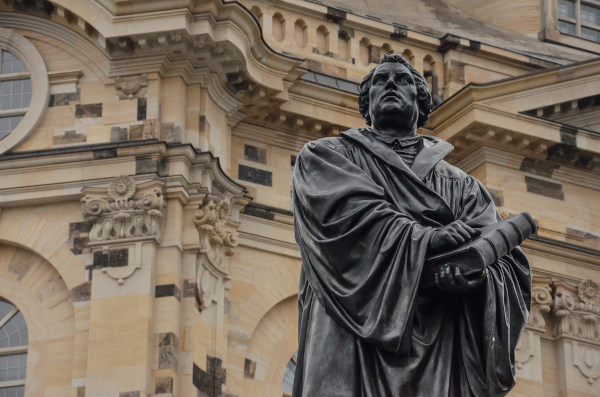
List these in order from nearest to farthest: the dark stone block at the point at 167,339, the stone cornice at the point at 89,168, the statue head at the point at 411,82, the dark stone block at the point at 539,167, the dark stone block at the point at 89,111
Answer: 1. the statue head at the point at 411,82
2. the dark stone block at the point at 167,339
3. the stone cornice at the point at 89,168
4. the dark stone block at the point at 89,111
5. the dark stone block at the point at 539,167

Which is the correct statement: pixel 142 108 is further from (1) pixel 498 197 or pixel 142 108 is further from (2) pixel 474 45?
(2) pixel 474 45

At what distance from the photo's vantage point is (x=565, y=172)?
29.9 metres

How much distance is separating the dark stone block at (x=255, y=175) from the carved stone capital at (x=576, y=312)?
482cm

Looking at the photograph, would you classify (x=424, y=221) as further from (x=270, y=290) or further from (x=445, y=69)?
(x=445, y=69)

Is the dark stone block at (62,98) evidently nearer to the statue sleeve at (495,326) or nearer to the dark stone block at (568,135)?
the dark stone block at (568,135)

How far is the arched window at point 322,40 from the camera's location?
30531mm

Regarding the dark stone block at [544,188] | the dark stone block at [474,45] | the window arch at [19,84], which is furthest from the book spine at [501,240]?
the dark stone block at [474,45]

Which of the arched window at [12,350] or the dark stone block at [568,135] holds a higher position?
the dark stone block at [568,135]

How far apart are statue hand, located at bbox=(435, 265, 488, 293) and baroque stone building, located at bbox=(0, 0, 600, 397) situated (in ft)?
56.2

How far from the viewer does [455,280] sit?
6.81 metres

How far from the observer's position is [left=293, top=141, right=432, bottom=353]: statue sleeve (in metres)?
6.86

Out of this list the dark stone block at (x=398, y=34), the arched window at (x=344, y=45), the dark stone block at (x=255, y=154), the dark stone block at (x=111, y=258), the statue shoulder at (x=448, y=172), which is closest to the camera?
the statue shoulder at (x=448, y=172)

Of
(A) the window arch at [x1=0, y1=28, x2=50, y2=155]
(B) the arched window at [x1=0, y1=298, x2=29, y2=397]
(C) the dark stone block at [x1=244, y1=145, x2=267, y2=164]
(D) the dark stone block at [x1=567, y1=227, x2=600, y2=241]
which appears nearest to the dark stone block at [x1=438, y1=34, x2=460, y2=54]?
(D) the dark stone block at [x1=567, y1=227, x2=600, y2=241]

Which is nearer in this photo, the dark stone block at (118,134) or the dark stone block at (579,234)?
the dark stone block at (118,134)
